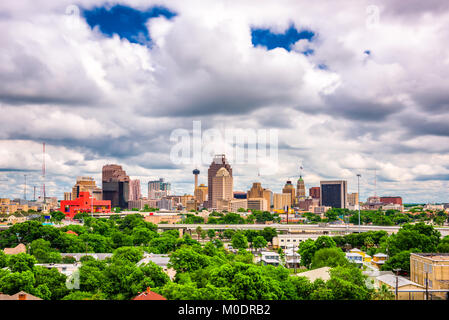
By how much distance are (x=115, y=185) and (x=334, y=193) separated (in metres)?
94.5

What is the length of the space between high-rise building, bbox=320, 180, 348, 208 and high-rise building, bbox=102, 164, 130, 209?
89.1 m

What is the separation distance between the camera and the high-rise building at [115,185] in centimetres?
13275

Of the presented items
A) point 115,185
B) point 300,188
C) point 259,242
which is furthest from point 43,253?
point 300,188

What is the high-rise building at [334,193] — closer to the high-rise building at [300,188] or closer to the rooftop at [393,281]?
the high-rise building at [300,188]

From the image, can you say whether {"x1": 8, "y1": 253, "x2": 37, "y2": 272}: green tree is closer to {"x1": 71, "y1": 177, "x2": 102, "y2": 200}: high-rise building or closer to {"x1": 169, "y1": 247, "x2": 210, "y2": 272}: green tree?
{"x1": 169, "y1": 247, "x2": 210, "y2": 272}: green tree

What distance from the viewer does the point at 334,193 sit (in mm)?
179250

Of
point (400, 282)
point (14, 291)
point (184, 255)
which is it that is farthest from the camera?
point (184, 255)

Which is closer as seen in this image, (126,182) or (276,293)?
(276,293)

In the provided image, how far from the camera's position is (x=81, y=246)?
38.1 meters

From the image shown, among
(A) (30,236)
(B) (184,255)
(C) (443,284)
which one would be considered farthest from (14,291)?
(A) (30,236)

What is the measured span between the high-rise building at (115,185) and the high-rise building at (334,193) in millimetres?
89126
